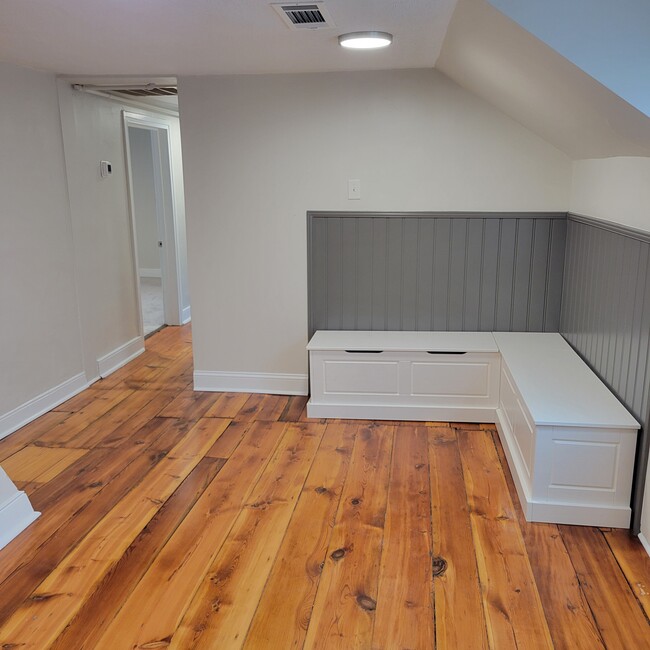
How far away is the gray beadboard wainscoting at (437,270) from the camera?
3.99 metres

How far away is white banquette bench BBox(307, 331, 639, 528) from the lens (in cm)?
268

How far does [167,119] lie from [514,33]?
4.35m

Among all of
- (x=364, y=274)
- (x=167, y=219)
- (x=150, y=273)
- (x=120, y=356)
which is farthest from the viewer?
(x=150, y=273)

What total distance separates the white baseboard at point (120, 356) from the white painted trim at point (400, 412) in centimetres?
174

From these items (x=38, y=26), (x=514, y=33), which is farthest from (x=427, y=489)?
(x=38, y=26)

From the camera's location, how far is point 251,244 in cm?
419

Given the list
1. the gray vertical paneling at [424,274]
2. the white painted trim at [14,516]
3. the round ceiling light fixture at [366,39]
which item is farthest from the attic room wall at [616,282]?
the white painted trim at [14,516]

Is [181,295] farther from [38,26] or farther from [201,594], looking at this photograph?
[201,594]

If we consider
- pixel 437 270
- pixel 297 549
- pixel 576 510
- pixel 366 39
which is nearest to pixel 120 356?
pixel 437 270

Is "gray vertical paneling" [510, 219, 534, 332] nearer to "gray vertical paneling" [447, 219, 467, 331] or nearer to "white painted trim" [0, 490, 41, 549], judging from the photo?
"gray vertical paneling" [447, 219, 467, 331]

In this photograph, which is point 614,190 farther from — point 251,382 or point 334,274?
point 251,382

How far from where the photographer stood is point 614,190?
9.98ft

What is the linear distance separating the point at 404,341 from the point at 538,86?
1.69m

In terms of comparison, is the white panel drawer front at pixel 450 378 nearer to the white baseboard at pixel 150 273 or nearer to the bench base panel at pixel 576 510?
the bench base panel at pixel 576 510
